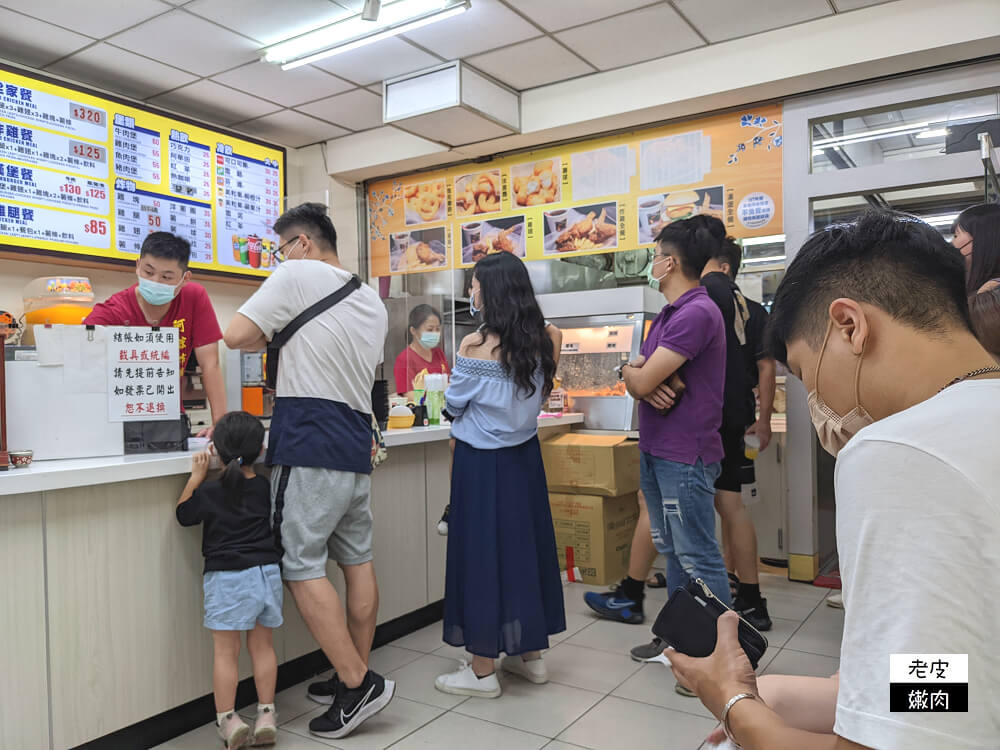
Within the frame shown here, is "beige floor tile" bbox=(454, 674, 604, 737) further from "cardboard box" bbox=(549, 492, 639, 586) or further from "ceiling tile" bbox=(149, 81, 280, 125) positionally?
"ceiling tile" bbox=(149, 81, 280, 125)

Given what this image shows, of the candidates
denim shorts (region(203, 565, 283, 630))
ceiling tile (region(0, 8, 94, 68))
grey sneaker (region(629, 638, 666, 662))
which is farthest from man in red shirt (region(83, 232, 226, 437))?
grey sneaker (region(629, 638, 666, 662))

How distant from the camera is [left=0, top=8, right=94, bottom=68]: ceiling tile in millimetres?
3771

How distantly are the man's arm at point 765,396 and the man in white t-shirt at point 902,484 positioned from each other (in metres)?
2.73

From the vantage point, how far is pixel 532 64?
440 cm

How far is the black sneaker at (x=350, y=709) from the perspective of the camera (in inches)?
90.6

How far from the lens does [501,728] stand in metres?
2.37

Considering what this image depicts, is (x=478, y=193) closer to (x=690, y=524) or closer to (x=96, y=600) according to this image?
(x=690, y=524)

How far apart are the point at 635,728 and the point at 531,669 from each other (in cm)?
49

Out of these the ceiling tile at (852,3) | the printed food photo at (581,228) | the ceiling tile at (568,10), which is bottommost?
the printed food photo at (581,228)

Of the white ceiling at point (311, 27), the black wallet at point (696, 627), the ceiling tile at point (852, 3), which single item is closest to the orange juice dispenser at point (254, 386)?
the white ceiling at point (311, 27)

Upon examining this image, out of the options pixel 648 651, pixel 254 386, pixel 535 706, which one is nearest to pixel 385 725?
pixel 535 706

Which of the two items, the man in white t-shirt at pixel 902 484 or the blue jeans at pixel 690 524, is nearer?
the man in white t-shirt at pixel 902 484

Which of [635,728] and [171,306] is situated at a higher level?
[171,306]

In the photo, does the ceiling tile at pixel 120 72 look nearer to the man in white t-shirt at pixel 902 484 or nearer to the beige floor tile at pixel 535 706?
the beige floor tile at pixel 535 706
